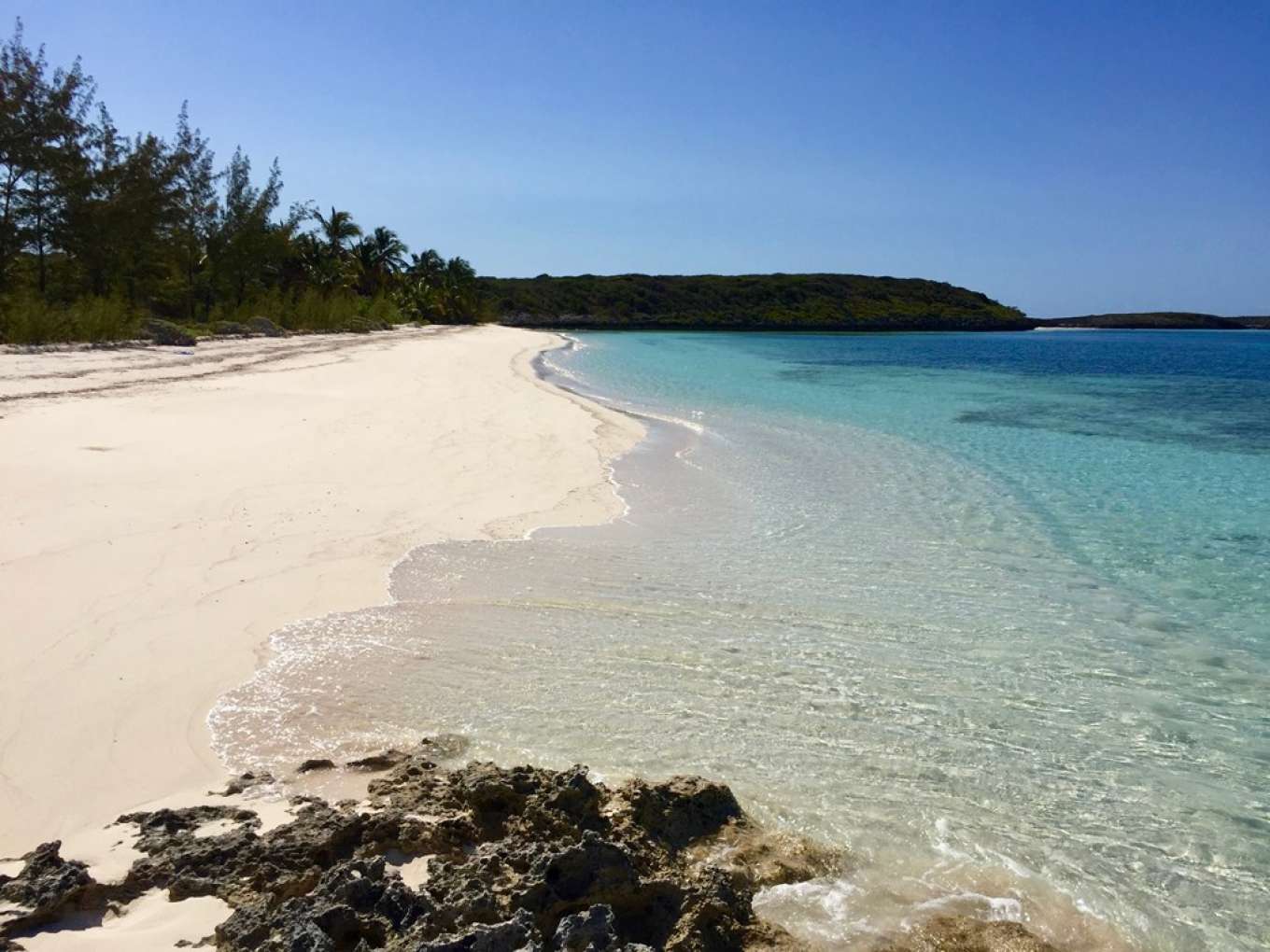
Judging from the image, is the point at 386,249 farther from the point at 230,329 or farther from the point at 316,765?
the point at 316,765

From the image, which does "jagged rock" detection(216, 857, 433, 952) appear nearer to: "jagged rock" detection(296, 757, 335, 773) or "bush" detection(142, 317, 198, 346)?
"jagged rock" detection(296, 757, 335, 773)

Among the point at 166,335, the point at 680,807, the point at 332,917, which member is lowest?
the point at 680,807

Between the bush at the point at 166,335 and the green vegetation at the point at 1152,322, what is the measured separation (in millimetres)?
147439

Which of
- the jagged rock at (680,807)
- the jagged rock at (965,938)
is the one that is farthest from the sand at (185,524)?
the jagged rock at (965,938)

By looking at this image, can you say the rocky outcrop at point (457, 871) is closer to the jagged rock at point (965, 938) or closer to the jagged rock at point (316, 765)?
the jagged rock at point (316, 765)

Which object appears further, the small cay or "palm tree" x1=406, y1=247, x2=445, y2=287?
"palm tree" x1=406, y1=247, x2=445, y2=287

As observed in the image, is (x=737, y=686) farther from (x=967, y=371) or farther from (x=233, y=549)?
(x=967, y=371)

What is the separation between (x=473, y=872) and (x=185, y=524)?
5.21m

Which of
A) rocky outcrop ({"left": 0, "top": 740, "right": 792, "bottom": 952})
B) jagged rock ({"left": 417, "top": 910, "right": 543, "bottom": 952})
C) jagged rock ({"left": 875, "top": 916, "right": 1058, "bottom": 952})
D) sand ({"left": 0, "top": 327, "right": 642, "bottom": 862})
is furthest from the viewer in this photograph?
sand ({"left": 0, "top": 327, "right": 642, "bottom": 862})

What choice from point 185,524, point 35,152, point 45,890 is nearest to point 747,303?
point 35,152

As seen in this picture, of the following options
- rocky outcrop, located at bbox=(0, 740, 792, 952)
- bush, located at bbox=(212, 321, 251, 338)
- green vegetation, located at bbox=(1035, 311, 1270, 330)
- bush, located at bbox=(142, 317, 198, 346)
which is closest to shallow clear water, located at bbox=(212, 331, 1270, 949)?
rocky outcrop, located at bbox=(0, 740, 792, 952)

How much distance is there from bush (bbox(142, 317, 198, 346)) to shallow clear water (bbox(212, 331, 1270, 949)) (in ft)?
61.3

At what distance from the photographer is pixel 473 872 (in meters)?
2.71

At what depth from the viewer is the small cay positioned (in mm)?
Answer: 2486
